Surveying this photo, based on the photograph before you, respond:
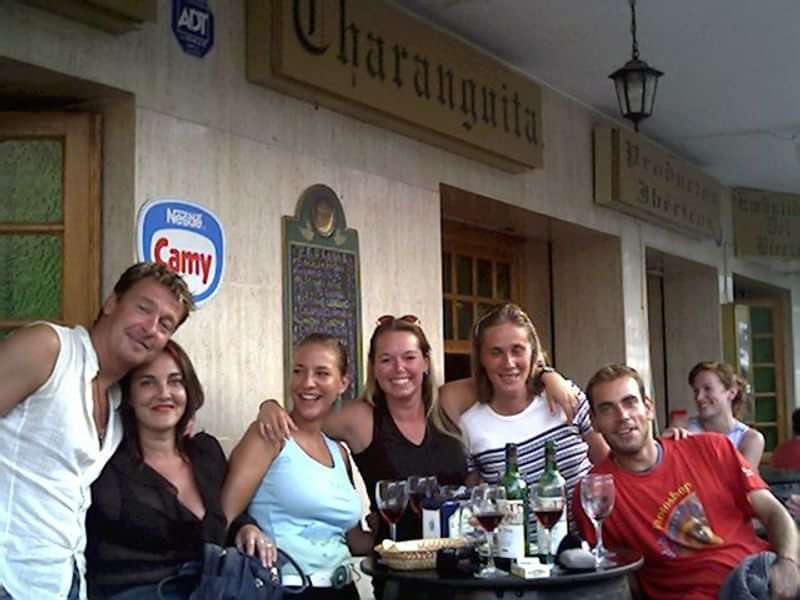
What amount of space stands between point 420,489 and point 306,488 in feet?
1.11

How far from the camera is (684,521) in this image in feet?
10.2

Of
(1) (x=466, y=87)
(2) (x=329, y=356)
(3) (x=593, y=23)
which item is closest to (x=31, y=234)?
(2) (x=329, y=356)

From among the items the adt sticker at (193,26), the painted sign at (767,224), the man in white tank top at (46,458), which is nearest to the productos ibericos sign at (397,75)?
the adt sticker at (193,26)

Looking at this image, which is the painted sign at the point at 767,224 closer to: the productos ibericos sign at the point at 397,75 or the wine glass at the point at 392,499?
the productos ibericos sign at the point at 397,75

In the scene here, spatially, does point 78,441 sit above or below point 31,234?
below

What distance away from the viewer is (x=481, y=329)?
335 cm

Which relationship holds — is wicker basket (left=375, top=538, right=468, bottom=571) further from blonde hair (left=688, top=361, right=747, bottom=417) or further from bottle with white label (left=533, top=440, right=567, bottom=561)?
blonde hair (left=688, top=361, right=747, bottom=417)

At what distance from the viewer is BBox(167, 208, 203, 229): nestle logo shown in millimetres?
3770

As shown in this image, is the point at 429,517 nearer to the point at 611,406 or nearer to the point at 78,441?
the point at 611,406

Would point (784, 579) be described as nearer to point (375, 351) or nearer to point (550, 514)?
point (550, 514)

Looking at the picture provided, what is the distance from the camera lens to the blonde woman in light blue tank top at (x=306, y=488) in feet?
9.51

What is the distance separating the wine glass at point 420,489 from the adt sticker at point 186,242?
1.30 m

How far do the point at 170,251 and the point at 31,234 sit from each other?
49cm

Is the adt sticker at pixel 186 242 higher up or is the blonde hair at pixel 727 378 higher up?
the adt sticker at pixel 186 242
